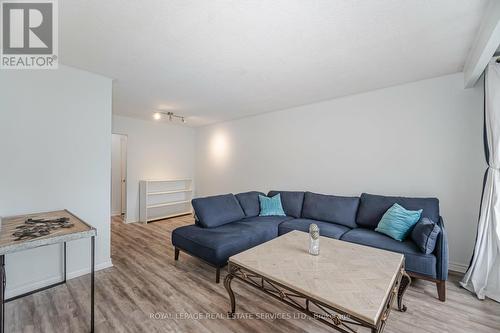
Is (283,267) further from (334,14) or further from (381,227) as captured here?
(334,14)

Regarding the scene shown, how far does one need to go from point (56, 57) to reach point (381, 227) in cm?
425

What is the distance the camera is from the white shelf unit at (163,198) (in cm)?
498

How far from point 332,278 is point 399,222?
1.56 meters

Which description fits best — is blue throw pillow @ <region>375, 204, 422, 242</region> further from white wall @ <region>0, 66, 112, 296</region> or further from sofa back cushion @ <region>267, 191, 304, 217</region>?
white wall @ <region>0, 66, 112, 296</region>

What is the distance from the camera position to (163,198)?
550 centimetres

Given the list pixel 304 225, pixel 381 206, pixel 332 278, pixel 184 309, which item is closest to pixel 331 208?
pixel 304 225

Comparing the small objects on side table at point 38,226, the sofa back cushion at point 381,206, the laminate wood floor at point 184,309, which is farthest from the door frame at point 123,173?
the sofa back cushion at point 381,206

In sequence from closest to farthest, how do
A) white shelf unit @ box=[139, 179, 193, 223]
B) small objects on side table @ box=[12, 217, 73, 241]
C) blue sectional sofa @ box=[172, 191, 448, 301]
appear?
1. small objects on side table @ box=[12, 217, 73, 241]
2. blue sectional sofa @ box=[172, 191, 448, 301]
3. white shelf unit @ box=[139, 179, 193, 223]

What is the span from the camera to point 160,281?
2.40m

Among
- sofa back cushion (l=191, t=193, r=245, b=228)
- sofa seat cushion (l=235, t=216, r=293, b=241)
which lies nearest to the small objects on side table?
sofa back cushion (l=191, t=193, r=245, b=228)

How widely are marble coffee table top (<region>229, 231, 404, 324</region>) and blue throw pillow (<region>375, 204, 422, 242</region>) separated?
74 cm

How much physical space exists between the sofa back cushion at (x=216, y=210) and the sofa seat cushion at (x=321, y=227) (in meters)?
0.76

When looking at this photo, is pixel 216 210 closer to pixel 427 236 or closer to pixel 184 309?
pixel 184 309

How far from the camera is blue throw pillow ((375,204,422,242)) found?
2465 mm
